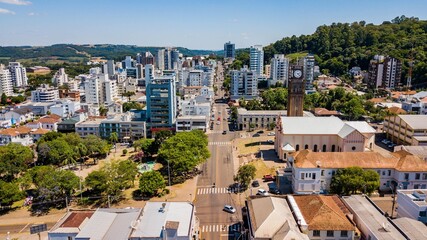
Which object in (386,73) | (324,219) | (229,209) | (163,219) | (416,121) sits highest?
(386,73)

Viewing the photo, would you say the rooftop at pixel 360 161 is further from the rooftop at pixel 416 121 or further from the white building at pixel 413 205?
the rooftop at pixel 416 121

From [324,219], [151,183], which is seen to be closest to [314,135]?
[324,219]

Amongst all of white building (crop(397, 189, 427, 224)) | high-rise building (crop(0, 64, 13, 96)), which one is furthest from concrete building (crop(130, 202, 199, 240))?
high-rise building (crop(0, 64, 13, 96))

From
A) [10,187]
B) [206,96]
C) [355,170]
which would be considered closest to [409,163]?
[355,170]

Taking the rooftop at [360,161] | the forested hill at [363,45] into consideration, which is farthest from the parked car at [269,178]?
the forested hill at [363,45]

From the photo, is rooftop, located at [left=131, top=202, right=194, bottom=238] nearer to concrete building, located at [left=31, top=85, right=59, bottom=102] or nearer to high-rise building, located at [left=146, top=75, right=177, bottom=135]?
high-rise building, located at [left=146, top=75, right=177, bottom=135]

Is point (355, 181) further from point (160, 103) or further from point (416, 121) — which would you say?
point (160, 103)
